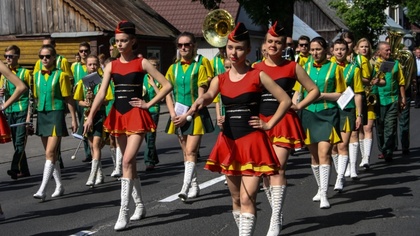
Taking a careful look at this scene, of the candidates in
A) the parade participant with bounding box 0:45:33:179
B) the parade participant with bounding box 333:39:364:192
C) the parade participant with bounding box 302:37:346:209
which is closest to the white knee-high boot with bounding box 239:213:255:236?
the parade participant with bounding box 302:37:346:209

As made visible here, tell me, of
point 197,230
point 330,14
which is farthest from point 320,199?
point 330,14

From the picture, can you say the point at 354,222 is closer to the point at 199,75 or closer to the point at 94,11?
the point at 199,75

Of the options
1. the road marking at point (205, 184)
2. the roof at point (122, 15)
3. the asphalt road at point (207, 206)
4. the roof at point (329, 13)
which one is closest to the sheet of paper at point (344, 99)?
the asphalt road at point (207, 206)

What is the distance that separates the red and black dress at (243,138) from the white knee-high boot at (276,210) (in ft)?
3.06

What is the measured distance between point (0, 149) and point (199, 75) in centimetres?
830

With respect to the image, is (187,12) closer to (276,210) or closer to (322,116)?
(322,116)

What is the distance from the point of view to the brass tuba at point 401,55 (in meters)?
14.1

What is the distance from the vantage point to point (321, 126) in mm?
9312

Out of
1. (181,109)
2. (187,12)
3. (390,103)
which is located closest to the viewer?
(181,109)

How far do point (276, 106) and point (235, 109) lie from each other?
1262mm

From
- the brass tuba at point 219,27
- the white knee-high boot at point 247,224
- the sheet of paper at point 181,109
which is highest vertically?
the brass tuba at point 219,27

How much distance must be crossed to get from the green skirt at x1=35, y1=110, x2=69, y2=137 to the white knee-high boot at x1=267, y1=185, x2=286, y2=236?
3.52 metres

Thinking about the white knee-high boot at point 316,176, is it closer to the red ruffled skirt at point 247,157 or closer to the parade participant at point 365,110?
the parade participant at point 365,110

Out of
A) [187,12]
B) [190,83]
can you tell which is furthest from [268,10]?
[190,83]
